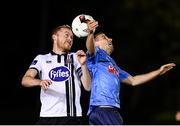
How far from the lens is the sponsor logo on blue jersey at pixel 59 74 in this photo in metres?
7.22

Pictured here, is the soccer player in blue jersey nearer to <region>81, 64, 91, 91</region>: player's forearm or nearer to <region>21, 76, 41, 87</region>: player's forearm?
<region>81, 64, 91, 91</region>: player's forearm

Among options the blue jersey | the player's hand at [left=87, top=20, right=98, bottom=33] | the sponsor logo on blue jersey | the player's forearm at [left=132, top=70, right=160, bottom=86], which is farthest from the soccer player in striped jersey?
the player's forearm at [left=132, top=70, right=160, bottom=86]

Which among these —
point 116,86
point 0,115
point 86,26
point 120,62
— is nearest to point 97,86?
point 116,86

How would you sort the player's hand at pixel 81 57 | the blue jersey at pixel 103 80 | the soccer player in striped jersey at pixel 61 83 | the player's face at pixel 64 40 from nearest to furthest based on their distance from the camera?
the player's hand at pixel 81 57
the blue jersey at pixel 103 80
the soccer player in striped jersey at pixel 61 83
the player's face at pixel 64 40

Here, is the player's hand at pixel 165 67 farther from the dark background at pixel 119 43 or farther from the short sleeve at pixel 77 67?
the dark background at pixel 119 43

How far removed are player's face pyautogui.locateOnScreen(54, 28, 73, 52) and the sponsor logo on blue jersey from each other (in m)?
0.28

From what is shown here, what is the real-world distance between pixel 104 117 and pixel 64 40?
1101 millimetres

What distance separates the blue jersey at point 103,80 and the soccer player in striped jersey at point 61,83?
12 centimetres

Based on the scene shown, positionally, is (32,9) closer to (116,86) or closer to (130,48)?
(130,48)

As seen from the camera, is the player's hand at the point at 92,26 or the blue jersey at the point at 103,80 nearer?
the player's hand at the point at 92,26

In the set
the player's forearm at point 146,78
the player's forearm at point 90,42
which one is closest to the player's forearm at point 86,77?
the player's forearm at point 90,42

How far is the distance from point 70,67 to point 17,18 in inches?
501

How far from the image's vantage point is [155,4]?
2191cm

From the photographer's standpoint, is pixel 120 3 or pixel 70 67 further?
pixel 120 3
